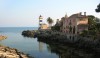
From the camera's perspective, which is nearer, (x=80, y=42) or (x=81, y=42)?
(x=81, y=42)

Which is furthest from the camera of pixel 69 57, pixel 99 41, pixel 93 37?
pixel 93 37

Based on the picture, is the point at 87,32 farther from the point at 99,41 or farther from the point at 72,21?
the point at 72,21

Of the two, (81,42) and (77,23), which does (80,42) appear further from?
(77,23)

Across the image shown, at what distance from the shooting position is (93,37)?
2181 inches

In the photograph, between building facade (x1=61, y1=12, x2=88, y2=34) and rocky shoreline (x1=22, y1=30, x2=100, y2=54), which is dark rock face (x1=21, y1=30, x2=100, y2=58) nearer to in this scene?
rocky shoreline (x1=22, y1=30, x2=100, y2=54)

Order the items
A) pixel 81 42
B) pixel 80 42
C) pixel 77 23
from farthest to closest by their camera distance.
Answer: pixel 77 23
pixel 80 42
pixel 81 42

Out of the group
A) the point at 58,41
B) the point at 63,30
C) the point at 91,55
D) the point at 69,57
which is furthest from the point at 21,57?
the point at 63,30

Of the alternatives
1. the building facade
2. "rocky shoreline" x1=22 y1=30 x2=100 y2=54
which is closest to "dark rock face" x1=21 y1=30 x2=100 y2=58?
"rocky shoreline" x1=22 y1=30 x2=100 y2=54

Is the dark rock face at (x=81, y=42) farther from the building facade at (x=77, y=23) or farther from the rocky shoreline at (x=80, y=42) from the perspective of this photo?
the building facade at (x=77, y=23)

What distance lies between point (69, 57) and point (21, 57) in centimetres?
1005

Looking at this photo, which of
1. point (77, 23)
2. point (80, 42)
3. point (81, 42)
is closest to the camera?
point (81, 42)

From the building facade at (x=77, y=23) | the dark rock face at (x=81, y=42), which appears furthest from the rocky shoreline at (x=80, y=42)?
the building facade at (x=77, y=23)

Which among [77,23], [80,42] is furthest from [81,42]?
[77,23]

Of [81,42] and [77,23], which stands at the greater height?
[77,23]
